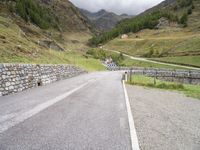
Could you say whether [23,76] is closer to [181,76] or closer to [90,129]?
[90,129]

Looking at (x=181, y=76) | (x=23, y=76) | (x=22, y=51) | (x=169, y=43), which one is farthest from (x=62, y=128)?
(x=169, y=43)

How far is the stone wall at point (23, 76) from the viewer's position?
1630cm

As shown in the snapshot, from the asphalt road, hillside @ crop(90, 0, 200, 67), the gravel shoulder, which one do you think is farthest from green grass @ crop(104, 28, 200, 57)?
the asphalt road

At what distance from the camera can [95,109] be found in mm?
11570

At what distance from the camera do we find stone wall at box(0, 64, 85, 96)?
53.5ft

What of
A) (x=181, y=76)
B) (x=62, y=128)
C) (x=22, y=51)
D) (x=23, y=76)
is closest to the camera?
(x=62, y=128)

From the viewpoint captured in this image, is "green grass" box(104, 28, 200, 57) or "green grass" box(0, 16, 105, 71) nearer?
"green grass" box(0, 16, 105, 71)

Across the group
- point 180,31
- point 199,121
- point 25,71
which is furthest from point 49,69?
point 180,31

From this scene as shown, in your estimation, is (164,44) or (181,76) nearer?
(181,76)

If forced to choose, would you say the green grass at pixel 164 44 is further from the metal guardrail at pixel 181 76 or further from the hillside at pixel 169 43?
the metal guardrail at pixel 181 76

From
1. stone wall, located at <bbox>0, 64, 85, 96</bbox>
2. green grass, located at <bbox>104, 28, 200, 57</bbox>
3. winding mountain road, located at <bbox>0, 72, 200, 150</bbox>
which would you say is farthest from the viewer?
green grass, located at <bbox>104, 28, 200, 57</bbox>

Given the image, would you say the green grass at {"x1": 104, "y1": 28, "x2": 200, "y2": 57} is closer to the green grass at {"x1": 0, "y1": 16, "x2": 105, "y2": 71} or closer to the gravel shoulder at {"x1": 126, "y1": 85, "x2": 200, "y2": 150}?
the green grass at {"x1": 0, "y1": 16, "x2": 105, "y2": 71}

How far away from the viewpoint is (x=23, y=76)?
19.3m

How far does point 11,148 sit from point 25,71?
14.4 meters
